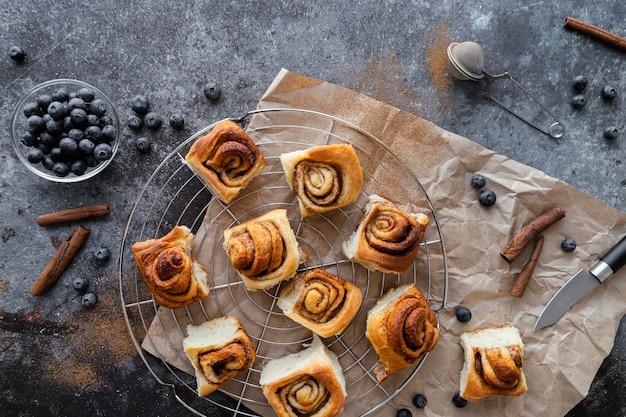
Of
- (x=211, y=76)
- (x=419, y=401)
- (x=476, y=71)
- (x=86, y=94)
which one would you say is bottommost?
(x=419, y=401)

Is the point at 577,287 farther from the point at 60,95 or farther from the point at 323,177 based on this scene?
the point at 60,95

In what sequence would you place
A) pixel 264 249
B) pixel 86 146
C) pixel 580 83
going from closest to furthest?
pixel 264 249, pixel 86 146, pixel 580 83

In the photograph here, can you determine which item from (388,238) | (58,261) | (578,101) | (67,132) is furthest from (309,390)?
(578,101)

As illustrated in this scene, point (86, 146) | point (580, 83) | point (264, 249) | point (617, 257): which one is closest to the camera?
point (264, 249)

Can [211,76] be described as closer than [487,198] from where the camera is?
No

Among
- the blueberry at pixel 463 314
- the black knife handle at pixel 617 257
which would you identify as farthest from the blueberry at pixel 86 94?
the black knife handle at pixel 617 257

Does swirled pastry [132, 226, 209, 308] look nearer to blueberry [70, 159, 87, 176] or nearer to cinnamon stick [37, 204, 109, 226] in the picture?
cinnamon stick [37, 204, 109, 226]

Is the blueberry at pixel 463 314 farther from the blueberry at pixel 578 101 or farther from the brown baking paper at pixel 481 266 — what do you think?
the blueberry at pixel 578 101
